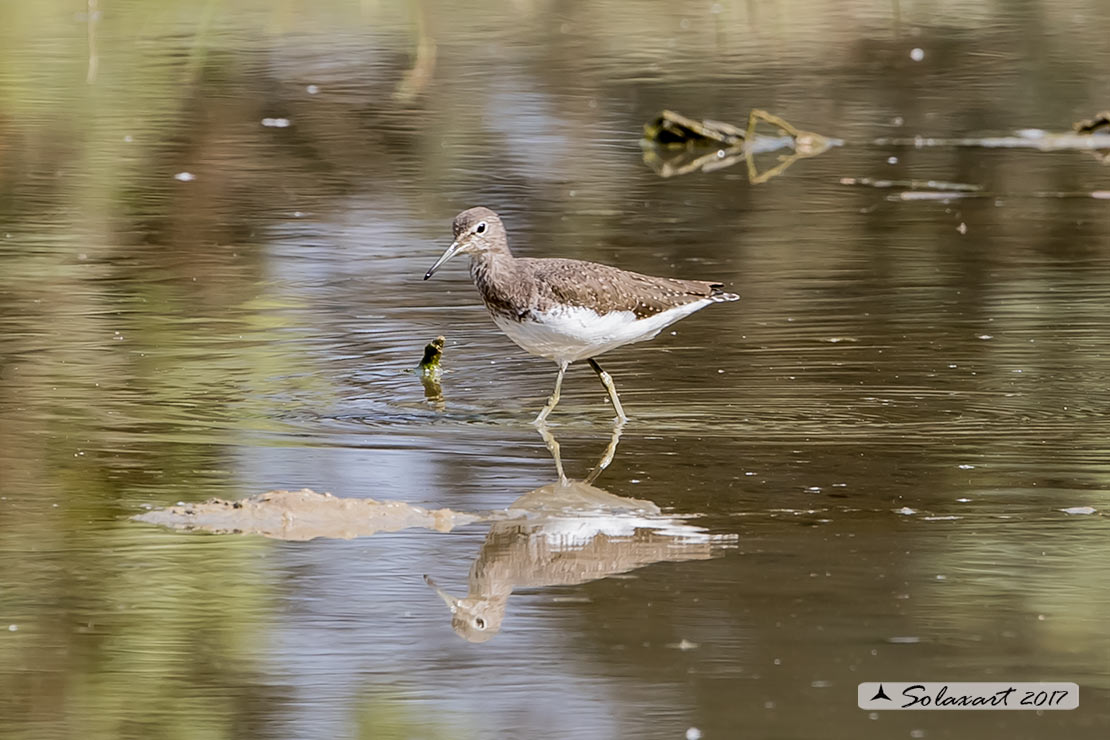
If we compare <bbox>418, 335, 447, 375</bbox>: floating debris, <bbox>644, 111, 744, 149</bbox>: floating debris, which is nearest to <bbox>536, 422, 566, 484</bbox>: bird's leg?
<bbox>418, 335, 447, 375</bbox>: floating debris

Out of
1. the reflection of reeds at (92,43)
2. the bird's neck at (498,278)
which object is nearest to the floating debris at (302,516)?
the bird's neck at (498,278)

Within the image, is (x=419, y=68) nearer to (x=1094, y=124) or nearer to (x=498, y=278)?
(x=1094, y=124)

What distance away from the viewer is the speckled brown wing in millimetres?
9234

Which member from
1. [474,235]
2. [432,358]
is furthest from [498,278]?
[432,358]

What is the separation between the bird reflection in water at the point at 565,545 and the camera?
6.71 m

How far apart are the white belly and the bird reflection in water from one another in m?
1.21

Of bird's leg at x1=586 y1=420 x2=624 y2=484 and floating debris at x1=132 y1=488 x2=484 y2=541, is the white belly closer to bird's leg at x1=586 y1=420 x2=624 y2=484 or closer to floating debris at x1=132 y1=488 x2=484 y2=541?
bird's leg at x1=586 y1=420 x2=624 y2=484

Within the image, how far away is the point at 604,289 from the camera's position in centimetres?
934

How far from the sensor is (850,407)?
944 centimetres

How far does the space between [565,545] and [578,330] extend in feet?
6.80

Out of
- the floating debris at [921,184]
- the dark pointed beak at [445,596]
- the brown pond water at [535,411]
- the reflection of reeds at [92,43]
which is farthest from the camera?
the reflection of reeds at [92,43]

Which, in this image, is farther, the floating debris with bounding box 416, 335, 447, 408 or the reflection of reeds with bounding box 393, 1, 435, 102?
the reflection of reeds with bounding box 393, 1, 435, 102

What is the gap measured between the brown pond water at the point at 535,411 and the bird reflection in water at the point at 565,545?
37mm

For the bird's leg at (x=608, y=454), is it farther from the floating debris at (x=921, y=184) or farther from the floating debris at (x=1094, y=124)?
the floating debris at (x=1094, y=124)
